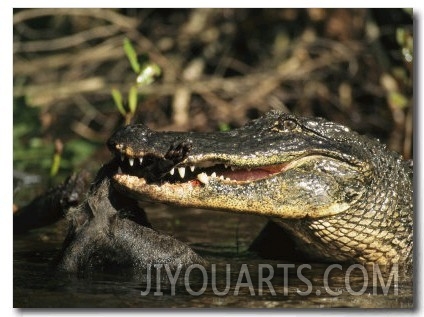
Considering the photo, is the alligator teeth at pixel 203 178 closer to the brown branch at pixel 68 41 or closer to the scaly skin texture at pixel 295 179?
the scaly skin texture at pixel 295 179

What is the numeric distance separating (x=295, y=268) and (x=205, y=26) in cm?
408

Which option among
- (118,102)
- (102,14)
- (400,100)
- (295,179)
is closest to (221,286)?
(295,179)

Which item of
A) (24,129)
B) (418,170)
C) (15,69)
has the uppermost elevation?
(15,69)

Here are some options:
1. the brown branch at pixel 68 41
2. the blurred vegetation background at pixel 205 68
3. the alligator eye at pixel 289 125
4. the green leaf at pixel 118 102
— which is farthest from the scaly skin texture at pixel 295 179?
the brown branch at pixel 68 41

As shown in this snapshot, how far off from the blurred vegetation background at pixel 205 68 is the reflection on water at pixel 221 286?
2.83 m

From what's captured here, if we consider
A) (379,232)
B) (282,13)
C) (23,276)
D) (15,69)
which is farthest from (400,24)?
(23,276)

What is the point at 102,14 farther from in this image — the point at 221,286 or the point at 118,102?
the point at 221,286

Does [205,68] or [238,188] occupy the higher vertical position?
[205,68]

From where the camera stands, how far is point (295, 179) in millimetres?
4379

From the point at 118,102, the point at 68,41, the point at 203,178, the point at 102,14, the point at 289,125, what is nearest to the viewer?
the point at 203,178

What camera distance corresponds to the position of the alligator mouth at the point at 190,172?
4062mm

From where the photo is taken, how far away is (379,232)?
4578mm

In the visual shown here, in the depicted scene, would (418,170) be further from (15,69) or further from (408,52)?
(15,69)

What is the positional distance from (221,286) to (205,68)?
4334mm
